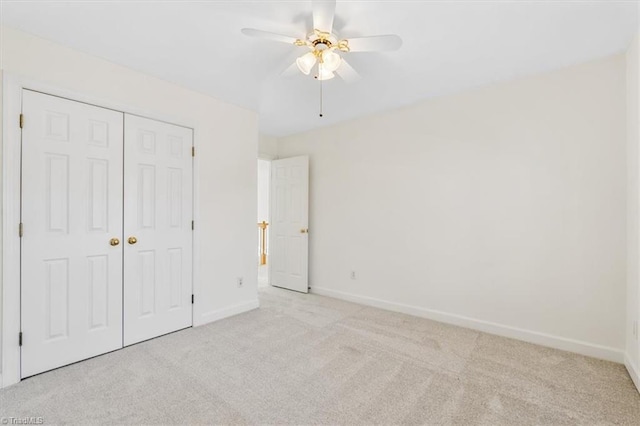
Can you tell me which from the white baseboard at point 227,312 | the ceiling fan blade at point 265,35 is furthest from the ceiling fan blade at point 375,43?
the white baseboard at point 227,312

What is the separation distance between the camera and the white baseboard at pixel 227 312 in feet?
10.3

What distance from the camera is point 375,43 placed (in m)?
1.82

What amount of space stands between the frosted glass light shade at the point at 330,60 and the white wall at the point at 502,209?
5.45ft

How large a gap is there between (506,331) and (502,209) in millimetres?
1190

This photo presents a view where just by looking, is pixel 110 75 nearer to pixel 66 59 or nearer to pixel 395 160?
pixel 66 59

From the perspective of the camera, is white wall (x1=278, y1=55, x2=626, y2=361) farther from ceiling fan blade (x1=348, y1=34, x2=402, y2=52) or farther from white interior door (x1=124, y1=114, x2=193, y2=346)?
white interior door (x1=124, y1=114, x2=193, y2=346)

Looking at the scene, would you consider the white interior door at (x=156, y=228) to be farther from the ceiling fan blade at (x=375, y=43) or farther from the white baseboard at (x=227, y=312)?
the ceiling fan blade at (x=375, y=43)

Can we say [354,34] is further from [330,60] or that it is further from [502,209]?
[502,209]

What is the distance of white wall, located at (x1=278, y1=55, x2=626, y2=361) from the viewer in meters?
2.40

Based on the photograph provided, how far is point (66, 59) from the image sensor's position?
2.25m

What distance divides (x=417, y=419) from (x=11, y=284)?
2.84 meters

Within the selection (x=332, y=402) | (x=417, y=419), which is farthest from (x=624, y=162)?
(x=332, y=402)

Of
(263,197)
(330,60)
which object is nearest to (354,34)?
(330,60)

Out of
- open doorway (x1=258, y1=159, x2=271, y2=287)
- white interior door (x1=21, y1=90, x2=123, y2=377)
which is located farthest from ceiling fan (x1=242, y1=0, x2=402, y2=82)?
open doorway (x1=258, y1=159, x2=271, y2=287)
